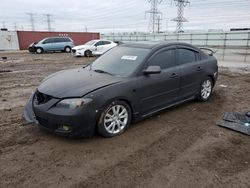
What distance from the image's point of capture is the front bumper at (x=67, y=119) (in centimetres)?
345

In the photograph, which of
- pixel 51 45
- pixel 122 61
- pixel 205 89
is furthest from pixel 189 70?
pixel 51 45

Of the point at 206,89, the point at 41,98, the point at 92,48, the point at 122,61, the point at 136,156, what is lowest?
the point at 136,156

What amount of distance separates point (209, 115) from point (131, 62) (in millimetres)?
2032

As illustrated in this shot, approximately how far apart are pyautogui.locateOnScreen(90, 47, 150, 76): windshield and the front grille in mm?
1233

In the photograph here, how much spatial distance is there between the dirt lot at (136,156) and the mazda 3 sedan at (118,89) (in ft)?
0.96

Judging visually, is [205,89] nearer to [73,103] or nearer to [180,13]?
[73,103]

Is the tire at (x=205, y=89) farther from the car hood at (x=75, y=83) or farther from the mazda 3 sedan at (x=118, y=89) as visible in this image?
the car hood at (x=75, y=83)

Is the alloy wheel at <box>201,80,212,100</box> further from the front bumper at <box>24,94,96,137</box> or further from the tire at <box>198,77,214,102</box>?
the front bumper at <box>24,94,96,137</box>

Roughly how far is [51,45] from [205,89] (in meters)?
21.7

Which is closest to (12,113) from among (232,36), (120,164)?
(120,164)

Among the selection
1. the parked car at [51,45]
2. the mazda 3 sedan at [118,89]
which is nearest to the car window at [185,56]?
the mazda 3 sedan at [118,89]

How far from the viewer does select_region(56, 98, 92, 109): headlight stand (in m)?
3.47

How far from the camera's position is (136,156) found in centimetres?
337

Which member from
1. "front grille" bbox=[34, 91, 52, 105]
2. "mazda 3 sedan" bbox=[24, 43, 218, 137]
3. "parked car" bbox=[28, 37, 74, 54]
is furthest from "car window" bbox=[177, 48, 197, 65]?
"parked car" bbox=[28, 37, 74, 54]
